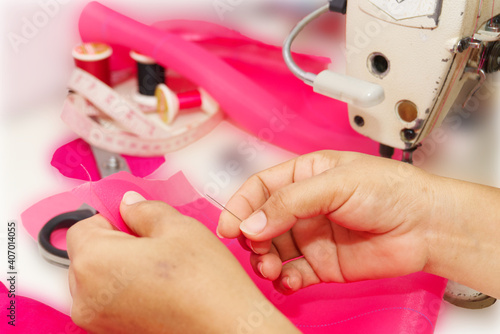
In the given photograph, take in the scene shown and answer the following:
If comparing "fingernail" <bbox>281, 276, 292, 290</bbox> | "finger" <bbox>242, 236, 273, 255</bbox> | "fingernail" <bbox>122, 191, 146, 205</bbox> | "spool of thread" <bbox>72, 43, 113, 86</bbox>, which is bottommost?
"fingernail" <bbox>281, 276, 292, 290</bbox>

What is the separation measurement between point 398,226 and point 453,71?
311 millimetres

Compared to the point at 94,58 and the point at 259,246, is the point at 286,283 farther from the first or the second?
the point at 94,58

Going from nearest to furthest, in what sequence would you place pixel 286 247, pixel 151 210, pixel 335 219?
pixel 151 210 < pixel 335 219 < pixel 286 247

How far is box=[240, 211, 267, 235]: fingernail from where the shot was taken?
85cm

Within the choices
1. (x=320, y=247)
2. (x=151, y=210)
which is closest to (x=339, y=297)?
(x=320, y=247)

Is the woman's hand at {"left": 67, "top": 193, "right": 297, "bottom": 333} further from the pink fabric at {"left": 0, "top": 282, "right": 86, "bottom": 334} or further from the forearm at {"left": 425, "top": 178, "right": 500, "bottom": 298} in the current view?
the forearm at {"left": 425, "top": 178, "right": 500, "bottom": 298}

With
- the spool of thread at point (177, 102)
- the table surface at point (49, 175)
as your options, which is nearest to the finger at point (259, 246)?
the table surface at point (49, 175)

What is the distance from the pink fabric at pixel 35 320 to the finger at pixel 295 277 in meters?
0.35

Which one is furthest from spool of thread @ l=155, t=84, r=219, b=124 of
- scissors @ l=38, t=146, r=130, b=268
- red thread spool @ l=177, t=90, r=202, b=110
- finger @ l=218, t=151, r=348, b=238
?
finger @ l=218, t=151, r=348, b=238

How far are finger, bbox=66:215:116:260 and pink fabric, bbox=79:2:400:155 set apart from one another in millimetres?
704

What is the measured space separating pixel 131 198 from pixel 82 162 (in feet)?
1.78

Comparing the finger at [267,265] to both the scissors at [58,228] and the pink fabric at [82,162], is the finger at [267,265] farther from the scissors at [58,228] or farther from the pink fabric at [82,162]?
the pink fabric at [82,162]

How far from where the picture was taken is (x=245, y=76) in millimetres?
1573

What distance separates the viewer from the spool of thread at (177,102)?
5.08ft
